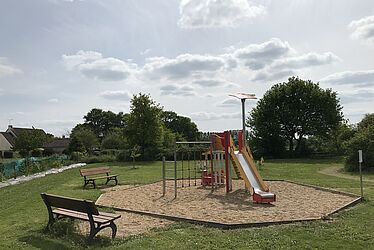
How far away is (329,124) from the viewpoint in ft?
148

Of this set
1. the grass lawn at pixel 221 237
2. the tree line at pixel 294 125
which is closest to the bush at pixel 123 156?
the tree line at pixel 294 125

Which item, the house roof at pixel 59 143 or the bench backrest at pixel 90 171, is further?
the house roof at pixel 59 143

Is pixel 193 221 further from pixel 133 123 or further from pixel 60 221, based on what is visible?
pixel 133 123

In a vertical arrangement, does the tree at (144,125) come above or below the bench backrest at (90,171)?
above

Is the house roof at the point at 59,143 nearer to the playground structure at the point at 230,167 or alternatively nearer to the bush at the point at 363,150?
the bush at the point at 363,150

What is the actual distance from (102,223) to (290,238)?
335cm

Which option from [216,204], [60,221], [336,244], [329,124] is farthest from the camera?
[329,124]

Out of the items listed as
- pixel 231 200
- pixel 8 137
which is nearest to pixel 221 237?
pixel 231 200

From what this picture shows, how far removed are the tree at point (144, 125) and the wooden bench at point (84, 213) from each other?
3161 cm

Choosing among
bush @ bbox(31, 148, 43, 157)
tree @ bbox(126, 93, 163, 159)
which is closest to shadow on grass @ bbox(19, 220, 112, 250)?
tree @ bbox(126, 93, 163, 159)

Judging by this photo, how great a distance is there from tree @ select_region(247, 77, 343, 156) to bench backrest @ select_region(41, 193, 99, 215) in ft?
130

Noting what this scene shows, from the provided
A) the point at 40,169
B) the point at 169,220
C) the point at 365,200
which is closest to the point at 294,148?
the point at 40,169

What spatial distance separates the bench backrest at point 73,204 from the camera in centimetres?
670

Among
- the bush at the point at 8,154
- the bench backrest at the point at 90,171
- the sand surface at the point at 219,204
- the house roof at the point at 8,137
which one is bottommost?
the sand surface at the point at 219,204
